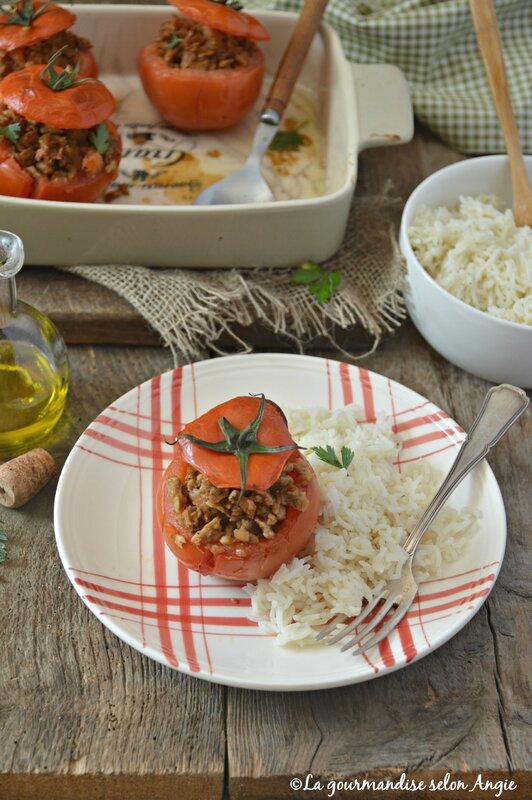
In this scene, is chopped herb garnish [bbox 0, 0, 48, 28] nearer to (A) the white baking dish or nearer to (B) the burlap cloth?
(A) the white baking dish

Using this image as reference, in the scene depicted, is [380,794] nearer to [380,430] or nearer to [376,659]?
[376,659]

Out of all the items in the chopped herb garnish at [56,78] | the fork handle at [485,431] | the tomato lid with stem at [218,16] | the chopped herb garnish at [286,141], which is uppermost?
the tomato lid with stem at [218,16]

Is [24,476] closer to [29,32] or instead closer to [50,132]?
[50,132]

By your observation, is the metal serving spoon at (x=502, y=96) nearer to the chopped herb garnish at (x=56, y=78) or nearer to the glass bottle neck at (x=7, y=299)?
the chopped herb garnish at (x=56, y=78)

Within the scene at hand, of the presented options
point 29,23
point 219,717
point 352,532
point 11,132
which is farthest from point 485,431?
point 29,23

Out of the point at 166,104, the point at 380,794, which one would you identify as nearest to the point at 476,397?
the point at 380,794

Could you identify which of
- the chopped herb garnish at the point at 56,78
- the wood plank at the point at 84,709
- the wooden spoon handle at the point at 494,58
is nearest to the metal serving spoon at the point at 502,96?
the wooden spoon handle at the point at 494,58
